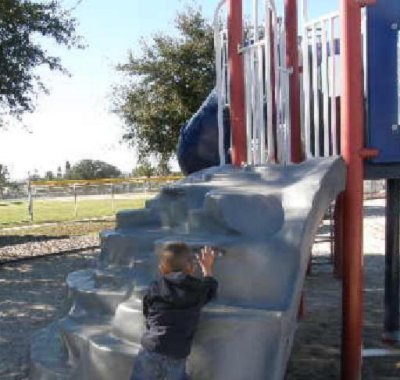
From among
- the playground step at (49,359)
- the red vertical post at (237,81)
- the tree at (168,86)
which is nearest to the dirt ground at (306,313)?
the playground step at (49,359)

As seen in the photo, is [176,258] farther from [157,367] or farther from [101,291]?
[101,291]

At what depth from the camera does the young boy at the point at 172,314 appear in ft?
9.05

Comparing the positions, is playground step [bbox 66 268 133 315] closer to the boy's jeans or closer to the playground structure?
the playground structure

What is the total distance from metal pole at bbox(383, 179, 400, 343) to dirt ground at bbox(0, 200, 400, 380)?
189 millimetres

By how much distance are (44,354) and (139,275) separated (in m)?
0.67

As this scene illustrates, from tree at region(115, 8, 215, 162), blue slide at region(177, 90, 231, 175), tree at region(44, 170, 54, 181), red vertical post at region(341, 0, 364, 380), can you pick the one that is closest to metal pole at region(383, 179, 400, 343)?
red vertical post at region(341, 0, 364, 380)

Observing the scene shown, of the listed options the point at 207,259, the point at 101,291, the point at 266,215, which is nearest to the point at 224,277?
the point at 207,259

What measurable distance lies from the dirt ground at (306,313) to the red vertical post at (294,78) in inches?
63.3

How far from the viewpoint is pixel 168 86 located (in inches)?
899

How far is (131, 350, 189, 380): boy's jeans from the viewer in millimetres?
2752

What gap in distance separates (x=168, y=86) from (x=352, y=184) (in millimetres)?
19261

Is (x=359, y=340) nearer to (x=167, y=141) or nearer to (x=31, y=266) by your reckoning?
(x=31, y=266)

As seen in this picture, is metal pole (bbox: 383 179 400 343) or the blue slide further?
the blue slide

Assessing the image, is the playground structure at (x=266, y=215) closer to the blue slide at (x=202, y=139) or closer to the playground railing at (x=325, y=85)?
the playground railing at (x=325, y=85)
